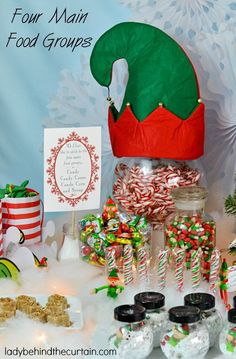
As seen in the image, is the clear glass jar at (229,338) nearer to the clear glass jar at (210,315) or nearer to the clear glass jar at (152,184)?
the clear glass jar at (210,315)

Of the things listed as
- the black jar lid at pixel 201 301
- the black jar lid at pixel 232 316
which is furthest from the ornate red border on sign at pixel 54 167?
the black jar lid at pixel 232 316

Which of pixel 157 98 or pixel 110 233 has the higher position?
pixel 157 98

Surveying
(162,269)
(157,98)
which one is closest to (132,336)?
(162,269)

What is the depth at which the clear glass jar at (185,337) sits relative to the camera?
53.5 inches

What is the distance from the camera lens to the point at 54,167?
1.84m

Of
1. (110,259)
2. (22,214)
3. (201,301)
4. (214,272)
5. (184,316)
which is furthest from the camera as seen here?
(22,214)

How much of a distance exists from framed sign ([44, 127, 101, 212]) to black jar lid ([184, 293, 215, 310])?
0.49 meters

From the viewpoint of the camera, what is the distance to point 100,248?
1896 mm

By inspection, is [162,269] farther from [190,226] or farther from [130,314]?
[130,314]

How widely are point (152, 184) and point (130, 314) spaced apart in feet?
2.29

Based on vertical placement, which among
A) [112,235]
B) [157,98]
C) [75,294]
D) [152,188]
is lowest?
[75,294]

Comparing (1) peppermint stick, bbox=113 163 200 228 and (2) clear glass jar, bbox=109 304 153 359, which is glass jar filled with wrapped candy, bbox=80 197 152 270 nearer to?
(1) peppermint stick, bbox=113 163 200 228

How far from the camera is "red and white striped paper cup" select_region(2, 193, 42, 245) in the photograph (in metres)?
1.99

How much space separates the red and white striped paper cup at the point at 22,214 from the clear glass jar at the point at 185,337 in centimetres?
72
